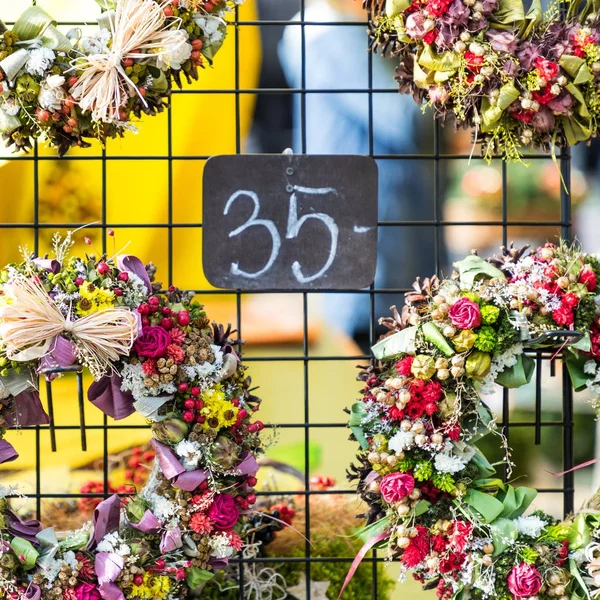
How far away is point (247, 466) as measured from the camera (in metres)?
1.18

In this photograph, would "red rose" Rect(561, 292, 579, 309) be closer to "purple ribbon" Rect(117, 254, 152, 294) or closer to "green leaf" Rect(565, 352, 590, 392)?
"green leaf" Rect(565, 352, 590, 392)

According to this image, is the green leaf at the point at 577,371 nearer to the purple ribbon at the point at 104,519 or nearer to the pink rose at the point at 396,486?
the pink rose at the point at 396,486

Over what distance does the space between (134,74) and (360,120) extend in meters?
0.75

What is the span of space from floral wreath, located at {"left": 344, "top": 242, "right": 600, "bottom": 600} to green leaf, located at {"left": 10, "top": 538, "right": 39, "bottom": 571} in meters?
0.48

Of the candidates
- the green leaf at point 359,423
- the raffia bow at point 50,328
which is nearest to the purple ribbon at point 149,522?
the raffia bow at point 50,328

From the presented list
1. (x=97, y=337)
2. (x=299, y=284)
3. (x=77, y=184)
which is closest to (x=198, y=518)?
(x=97, y=337)

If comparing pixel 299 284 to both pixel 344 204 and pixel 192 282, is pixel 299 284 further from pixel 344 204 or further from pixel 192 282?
pixel 192 282

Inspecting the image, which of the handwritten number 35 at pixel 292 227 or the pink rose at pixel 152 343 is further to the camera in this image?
the handwritten number 35 at pixel 292 227

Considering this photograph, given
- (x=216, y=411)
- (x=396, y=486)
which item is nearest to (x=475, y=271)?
(x=396, y=486)

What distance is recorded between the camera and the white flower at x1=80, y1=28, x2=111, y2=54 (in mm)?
1154

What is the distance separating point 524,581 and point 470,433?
224mm

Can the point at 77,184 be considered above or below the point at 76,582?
above

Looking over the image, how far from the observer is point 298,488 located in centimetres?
183

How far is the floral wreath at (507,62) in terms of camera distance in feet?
3.79
